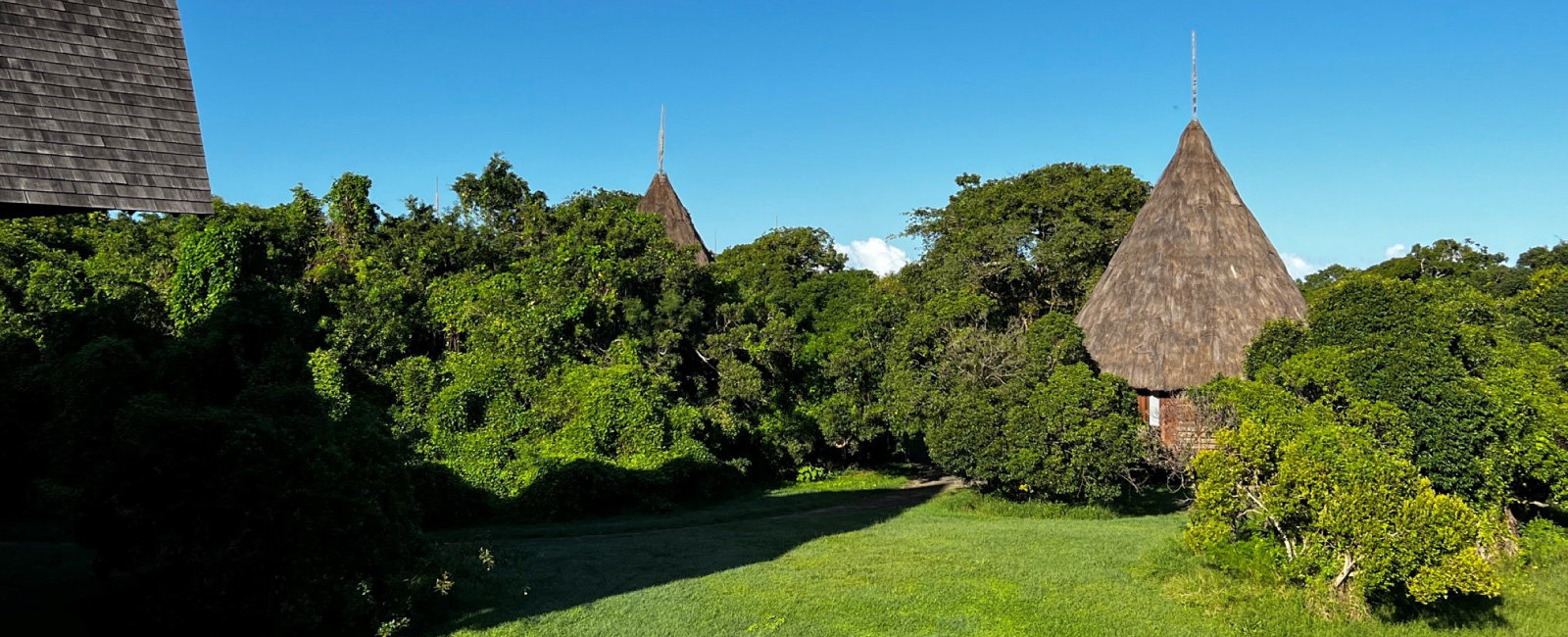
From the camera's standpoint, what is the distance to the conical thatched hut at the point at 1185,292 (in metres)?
17.3

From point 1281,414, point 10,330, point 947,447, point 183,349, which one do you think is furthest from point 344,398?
point 1281,414

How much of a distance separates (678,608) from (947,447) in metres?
7.53

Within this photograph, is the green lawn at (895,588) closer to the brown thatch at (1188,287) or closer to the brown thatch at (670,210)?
the brown thatch at (1188,287)

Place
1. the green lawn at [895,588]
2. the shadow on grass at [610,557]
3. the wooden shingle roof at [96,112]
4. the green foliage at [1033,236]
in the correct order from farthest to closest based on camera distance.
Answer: the green foliage at [1033,236]
the shadow on grass at [610,557]
the green lawn at [895,588]
the wooden shingle roof at [96,112]

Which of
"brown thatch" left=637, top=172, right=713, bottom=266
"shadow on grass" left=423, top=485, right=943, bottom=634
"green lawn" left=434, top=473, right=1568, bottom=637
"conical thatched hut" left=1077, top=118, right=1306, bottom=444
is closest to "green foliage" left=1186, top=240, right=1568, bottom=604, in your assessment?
"green lawn" left=434, top=473, right=1568, bottom=637

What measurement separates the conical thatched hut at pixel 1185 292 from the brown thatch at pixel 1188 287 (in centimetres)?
2

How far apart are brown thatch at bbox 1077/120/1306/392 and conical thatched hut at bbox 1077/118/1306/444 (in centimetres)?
2

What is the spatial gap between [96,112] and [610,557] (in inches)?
280

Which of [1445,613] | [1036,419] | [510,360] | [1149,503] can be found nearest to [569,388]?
[510,360]

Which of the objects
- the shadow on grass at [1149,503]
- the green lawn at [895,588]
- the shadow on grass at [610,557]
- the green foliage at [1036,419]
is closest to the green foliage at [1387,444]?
the green lawn at [895,588]

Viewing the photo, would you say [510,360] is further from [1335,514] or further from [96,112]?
[1335,514]

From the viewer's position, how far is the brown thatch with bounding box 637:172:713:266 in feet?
82.9

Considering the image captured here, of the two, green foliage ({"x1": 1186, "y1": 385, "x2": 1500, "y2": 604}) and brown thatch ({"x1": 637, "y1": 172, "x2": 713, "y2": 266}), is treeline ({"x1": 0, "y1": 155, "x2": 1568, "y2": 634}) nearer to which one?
green foliage ({"x1": 1186, "y1": 385, "x2": 1500, "y2": 604})

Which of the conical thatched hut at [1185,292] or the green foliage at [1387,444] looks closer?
the green foliage at [1387,444]
